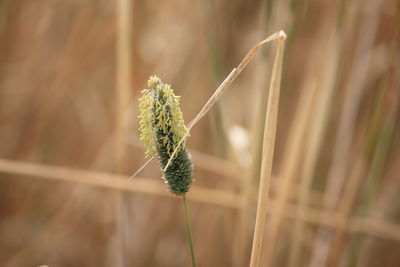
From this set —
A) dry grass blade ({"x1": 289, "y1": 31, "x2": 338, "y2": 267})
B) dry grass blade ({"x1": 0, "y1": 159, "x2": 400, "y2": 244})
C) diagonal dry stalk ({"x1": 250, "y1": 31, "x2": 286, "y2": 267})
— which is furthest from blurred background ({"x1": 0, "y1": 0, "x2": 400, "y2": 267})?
diagonal dry stalk ({"x1": 250, "y1": 31, "x2": 286, "y2": 267})

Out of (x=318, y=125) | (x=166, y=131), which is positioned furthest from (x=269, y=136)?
(x=318, y=125)

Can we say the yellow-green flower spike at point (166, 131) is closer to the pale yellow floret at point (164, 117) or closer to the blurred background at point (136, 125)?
the pale yellow floret at point (164, 117)

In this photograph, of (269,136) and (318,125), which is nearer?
(269,136)

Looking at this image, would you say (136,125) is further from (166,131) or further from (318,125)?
(166,131)

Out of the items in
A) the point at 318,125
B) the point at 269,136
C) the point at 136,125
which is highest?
the point at 136,125

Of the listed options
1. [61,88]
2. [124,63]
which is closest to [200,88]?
[61,88]

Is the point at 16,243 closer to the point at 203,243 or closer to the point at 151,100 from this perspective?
the point at 203,243
